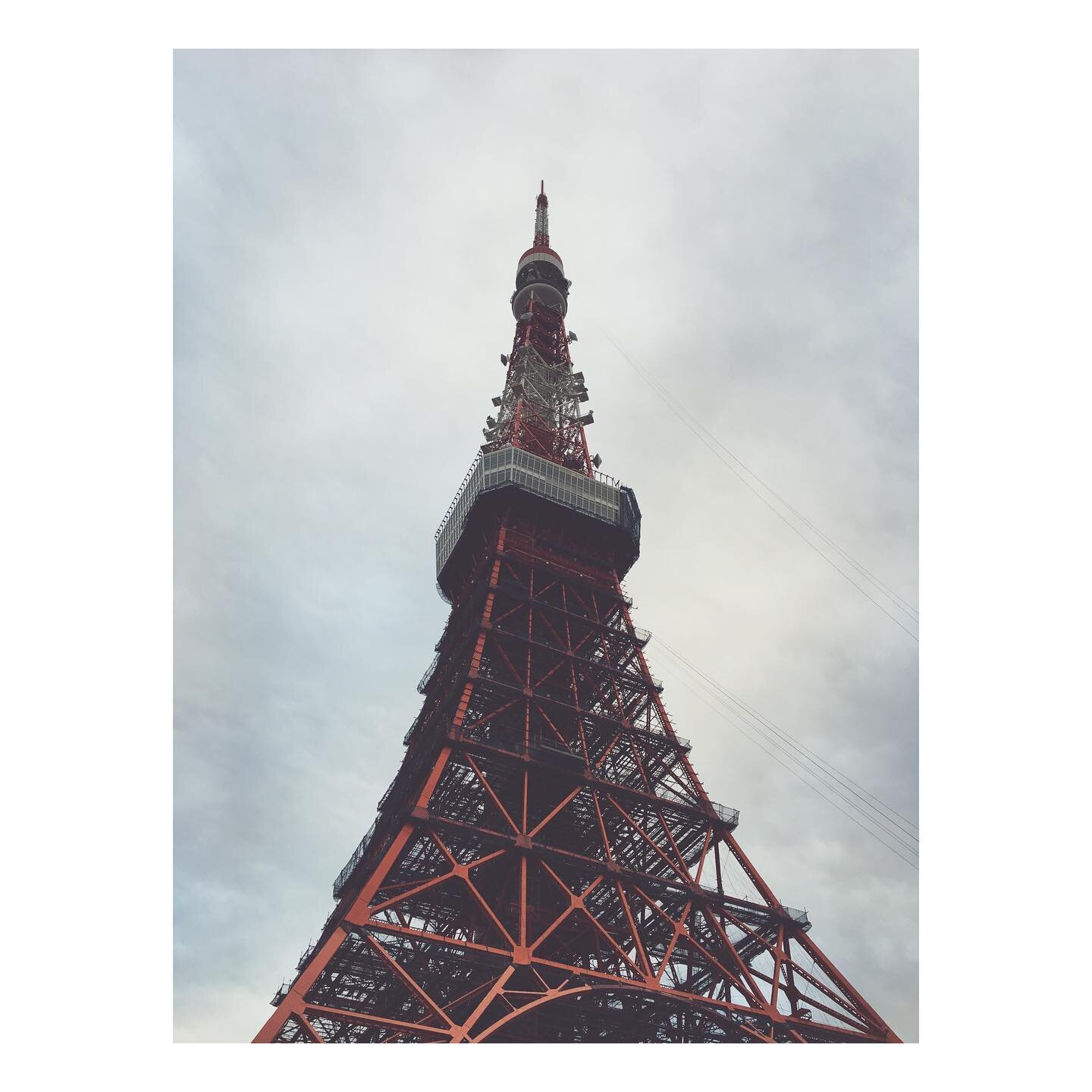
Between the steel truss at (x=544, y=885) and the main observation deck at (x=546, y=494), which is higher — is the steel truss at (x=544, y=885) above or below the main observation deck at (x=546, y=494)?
below

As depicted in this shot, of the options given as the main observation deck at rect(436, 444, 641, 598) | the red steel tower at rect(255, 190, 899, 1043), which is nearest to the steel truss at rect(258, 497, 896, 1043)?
the red steel tower at rect(255, 190, 899, 1043)

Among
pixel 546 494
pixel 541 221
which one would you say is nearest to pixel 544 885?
pixel 546 494

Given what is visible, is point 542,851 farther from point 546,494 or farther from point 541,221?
point 541,221

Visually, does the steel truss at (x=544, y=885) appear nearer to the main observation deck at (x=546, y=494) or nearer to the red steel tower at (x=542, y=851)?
the red steel tower at (x=542, y=851)

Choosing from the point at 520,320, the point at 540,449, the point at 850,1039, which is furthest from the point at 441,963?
the point at 520,320

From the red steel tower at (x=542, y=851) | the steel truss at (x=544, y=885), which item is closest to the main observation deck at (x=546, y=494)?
the red steel tower at (x=542, y=851)

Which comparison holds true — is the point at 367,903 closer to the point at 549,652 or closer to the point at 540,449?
the point at 549,652
